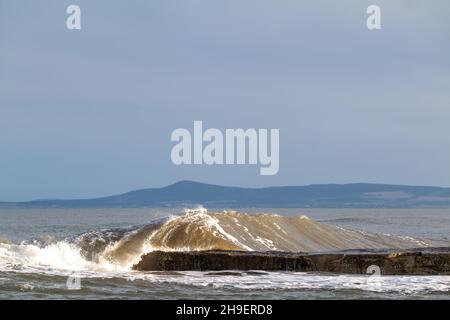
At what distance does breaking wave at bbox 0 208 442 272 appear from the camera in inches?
824

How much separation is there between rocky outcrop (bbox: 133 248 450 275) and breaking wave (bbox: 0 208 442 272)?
56.1 inches

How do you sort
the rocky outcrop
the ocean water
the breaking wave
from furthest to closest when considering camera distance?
the breaking wave → the rocky outcrop → the ocean water

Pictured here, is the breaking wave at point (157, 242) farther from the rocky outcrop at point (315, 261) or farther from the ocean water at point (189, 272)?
the rocky outcrop at point (315, 261)

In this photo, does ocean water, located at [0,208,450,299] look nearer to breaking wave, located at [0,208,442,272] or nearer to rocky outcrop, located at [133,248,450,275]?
breaking wave, located at [0,208,442,272]

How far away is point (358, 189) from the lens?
173250mm

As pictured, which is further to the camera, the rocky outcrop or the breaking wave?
the breaking wave

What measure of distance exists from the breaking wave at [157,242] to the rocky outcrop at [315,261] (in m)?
1.43

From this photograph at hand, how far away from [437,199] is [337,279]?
157m

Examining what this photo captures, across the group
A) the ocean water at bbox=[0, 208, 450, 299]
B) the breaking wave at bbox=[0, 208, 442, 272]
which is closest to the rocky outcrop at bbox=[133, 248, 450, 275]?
the ocean water at bbox=[0, 208, 450, 299]

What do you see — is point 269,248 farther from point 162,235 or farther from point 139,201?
point 139,201

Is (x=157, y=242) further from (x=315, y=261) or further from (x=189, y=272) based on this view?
(x=315, y=261)

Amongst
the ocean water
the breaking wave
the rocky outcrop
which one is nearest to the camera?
the ocean water

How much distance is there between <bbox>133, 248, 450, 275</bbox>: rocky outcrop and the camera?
18828 millimetres

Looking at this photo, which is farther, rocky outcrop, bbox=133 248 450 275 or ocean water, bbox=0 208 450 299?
rocky outcrop, bbox=133 248 450 275
